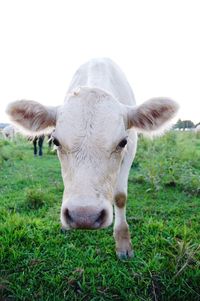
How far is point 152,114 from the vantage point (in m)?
2.76

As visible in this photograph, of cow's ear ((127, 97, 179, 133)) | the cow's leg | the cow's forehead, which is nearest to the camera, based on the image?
the cow's forehead

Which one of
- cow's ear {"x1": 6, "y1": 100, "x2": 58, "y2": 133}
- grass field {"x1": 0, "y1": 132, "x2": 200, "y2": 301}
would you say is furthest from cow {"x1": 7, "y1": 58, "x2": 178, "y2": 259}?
grass field {"x1": 0, "y1": 132, "x2": 200, "y2": 301}

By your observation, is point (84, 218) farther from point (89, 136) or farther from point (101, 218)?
point (89, 136)

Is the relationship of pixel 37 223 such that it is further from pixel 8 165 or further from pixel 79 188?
pixel 8 165

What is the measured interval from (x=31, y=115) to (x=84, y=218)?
1240 mm

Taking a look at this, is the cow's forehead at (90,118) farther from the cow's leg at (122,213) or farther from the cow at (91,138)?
the cow's leg at (122,213)

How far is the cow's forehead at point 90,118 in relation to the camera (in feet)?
7.45

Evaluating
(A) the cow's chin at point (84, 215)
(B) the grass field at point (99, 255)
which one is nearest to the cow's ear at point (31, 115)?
(A) the cow's chin at point (84, 215)

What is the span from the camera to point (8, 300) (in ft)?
7.94

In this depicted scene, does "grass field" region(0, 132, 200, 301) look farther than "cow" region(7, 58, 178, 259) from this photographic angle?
Yes

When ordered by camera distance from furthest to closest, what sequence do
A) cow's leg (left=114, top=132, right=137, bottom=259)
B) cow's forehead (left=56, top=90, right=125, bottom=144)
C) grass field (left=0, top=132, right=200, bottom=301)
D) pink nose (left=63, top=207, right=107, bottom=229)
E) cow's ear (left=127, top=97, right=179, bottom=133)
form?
cow's leg (left=114, top=132, right=137, bottom=259) → cow's ear (left=127, top=97, right=179, bottom=133) → grass field (left=0, top=132, right=200, bottom=301) → cow's forehead (left=56, top=90, right=125, bottom=144) → pink nose (left=63, top=207, right=107, bottom=229)

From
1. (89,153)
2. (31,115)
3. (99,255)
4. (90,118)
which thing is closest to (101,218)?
(89,153)

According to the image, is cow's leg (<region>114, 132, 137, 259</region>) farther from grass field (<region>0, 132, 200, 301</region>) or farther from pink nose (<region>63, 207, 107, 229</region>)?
pink nose (<region>63, 207, 107, 229</region>)

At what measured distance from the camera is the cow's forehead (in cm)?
227
